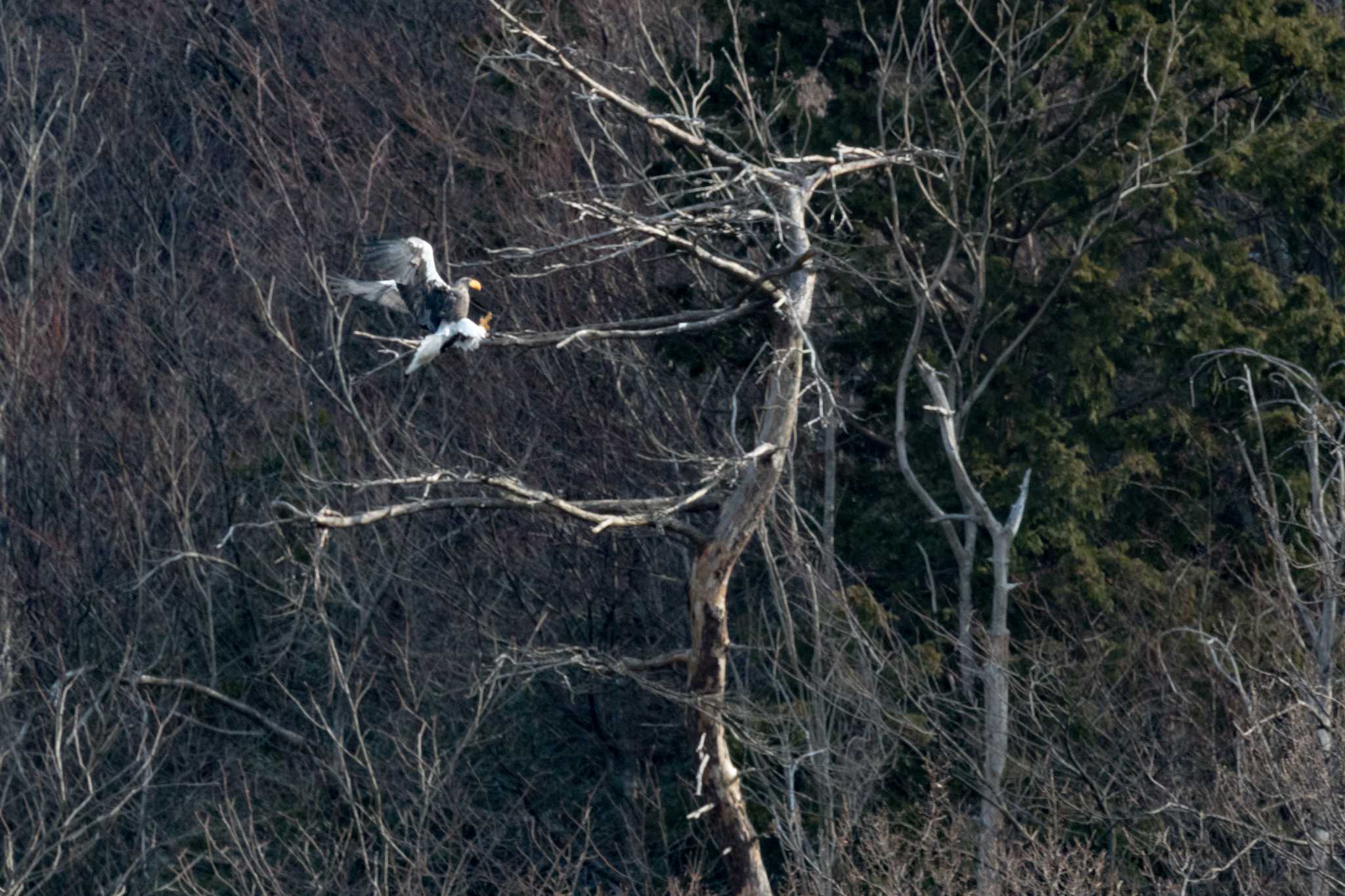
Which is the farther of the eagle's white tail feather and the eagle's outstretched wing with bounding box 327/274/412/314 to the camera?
the eagle's outstretched wing with bounding box 327/274/412/314

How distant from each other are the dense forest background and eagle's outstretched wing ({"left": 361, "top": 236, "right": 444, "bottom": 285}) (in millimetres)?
866

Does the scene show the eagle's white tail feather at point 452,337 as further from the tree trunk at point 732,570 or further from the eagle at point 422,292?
the tree trunk at point 732,570

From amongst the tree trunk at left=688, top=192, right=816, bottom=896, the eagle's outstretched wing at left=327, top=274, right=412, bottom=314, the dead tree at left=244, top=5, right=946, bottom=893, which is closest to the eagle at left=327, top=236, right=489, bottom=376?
the eagle's outstretched wing at left=327, top=274, right=412, bottom=314

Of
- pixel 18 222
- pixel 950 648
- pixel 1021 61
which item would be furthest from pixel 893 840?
pixel 18 222

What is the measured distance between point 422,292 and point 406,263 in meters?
0.24

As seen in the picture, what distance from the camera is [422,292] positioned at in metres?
9.23

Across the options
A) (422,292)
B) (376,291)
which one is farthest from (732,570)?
(376,291)

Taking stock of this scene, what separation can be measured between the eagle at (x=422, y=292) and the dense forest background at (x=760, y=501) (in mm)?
446

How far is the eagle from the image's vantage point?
8.94m

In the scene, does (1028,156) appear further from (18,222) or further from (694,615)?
(18,222)

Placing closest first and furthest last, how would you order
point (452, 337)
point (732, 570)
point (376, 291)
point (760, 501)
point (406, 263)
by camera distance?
point (452, 337) → point (376, 291) → point (406, 263) → point (760, 501) → point (732, 570)

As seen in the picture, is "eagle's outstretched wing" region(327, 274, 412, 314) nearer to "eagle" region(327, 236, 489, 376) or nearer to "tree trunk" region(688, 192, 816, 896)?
"eagle" region(327, 236, 489, 376)

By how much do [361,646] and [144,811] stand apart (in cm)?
189

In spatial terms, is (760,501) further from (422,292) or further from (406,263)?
(406,263)
